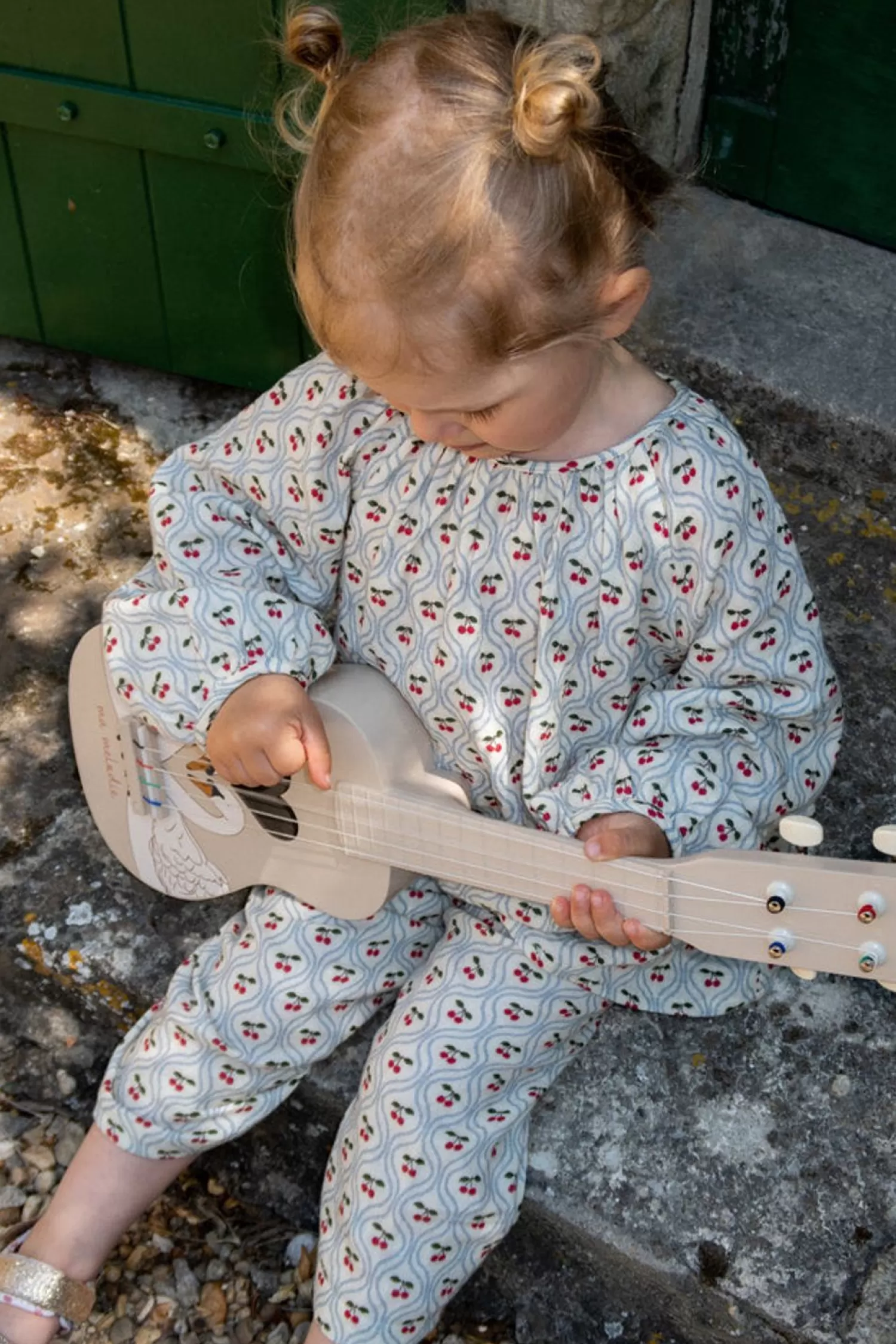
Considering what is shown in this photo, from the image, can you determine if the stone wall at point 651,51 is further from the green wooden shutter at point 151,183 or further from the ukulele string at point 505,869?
the ukulele string at point 505,869

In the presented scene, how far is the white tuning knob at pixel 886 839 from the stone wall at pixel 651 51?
124 cm

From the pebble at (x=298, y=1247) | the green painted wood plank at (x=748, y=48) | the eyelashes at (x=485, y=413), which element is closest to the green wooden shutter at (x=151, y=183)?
the green painted wood plank at (x=748, y=48)

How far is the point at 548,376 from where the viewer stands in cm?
150

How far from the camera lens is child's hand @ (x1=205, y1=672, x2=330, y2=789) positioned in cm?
174

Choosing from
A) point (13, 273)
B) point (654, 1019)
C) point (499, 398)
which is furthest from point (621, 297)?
point (13, 273)

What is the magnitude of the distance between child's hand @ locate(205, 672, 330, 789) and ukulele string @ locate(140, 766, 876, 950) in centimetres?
7

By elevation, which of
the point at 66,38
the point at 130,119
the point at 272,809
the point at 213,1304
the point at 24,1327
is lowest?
the point at 213,1304

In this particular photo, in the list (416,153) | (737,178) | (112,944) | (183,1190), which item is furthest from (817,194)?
(183,1190)

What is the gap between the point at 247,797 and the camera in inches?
74.0

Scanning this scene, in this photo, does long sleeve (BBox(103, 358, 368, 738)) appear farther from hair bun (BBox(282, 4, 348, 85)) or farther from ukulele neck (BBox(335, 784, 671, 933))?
hair bun (BBox(282, 4, 348, 85))

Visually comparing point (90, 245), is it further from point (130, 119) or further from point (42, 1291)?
point (42, 1291)

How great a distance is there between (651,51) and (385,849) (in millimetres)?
1296

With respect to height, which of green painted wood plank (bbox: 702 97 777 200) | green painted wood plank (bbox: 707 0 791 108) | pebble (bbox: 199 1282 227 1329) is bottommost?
pebble (bbox: 199 1282 227 1329)

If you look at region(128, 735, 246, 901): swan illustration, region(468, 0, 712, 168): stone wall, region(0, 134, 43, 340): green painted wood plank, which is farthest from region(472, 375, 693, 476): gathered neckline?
region(0, 134, 43, 340): green painted wood plank
